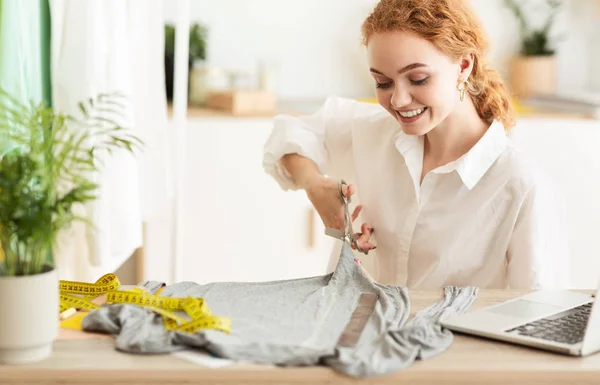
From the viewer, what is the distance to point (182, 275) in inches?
139

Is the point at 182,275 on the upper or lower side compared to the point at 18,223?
lower

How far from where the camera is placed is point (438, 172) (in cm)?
194

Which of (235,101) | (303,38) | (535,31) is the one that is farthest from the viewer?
(535,31)

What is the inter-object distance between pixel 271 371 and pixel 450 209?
947mm

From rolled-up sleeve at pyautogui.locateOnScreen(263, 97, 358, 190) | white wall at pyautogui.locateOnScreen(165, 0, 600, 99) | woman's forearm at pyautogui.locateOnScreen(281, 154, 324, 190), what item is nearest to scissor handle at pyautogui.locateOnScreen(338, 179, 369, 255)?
woman's forearm at pyautogui.locateOnScreen(281, 154, 324, 190)

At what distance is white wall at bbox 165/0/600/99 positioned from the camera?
3990 mm

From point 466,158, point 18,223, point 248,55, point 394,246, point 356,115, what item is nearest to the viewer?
point 18,223

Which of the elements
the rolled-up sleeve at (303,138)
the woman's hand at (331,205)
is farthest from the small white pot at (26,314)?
the rolled-up sleeve at (303,138)

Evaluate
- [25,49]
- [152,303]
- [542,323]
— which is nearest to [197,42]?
[25,49]

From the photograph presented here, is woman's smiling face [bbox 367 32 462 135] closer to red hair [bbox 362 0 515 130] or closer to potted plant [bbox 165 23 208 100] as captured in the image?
red hair [bbox 362 0 515 130]

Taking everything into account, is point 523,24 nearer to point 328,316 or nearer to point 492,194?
point 492,194

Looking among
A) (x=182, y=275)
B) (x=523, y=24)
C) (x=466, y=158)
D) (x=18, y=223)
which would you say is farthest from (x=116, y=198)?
(x=523, y=24)

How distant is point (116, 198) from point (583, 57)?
2980 millimetres

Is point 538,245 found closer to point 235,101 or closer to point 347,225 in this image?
point 347,225
